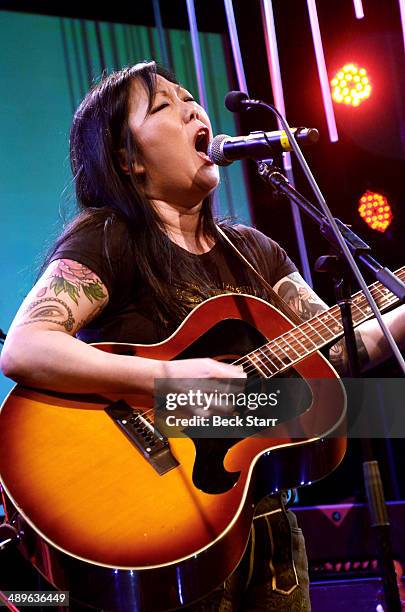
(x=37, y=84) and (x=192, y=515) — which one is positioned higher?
(x=37, y=84)

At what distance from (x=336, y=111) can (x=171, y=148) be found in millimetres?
2502

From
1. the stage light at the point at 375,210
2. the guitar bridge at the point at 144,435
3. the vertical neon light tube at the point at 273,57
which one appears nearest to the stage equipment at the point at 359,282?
the guitar bridge at the point at 144,435

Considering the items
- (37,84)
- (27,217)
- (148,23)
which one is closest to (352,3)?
(148,23)

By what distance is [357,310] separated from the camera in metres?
1.98

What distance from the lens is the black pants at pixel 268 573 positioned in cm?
164

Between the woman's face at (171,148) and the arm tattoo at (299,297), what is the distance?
1.28ft

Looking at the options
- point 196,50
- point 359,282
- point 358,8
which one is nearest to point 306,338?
point 359,282

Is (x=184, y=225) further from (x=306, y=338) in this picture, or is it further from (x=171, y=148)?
(x=306, y=338)

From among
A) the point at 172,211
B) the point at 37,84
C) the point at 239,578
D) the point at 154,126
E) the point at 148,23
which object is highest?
the point at 148,23

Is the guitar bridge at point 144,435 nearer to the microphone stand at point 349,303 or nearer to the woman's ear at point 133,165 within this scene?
the microphone stand at point 349,303

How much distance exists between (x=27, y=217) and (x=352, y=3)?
2.31m

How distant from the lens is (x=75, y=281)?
5.99 ft

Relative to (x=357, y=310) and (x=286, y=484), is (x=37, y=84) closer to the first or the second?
(x=357, y=310)

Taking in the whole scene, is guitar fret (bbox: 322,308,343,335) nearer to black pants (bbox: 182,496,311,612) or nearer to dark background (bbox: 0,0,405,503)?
black pants (bbox: 182,496,311,612)
